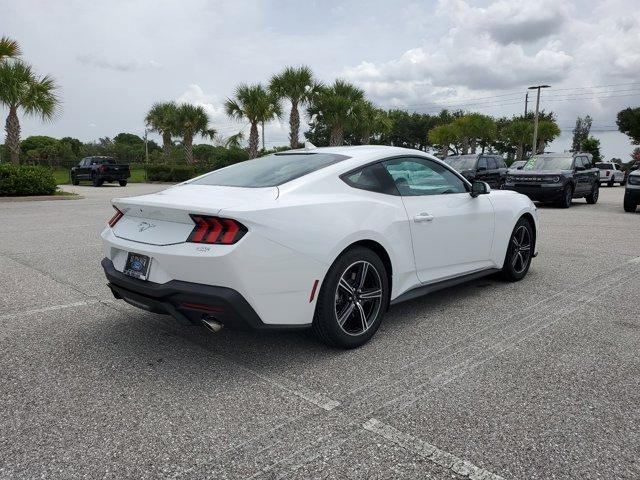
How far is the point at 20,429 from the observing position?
8.59 ft

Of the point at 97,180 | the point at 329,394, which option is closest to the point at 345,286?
the point at 329,394

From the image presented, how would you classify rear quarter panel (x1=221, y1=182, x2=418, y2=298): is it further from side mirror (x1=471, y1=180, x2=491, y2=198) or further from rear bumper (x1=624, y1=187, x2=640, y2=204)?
rear bumper (x1=624, y1=187, x2=640, y2=204)

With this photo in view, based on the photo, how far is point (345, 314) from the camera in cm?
361

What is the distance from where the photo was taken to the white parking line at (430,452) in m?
2.28

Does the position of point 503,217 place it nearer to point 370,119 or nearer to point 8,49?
point 8,49

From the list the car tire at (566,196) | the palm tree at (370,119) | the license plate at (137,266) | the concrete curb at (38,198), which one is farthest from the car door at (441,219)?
the palm tree at (370,119)

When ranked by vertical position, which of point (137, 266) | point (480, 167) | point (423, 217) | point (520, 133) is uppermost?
point (520, 133)

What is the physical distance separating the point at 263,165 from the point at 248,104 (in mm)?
29501

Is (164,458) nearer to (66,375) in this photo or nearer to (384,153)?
(66,375)

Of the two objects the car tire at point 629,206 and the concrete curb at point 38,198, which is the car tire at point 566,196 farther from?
the concrete curb at point 38,198

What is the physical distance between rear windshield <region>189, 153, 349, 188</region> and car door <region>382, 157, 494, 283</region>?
551mm

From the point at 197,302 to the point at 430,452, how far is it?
4.97ft

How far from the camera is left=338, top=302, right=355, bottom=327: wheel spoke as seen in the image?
11.8 ft

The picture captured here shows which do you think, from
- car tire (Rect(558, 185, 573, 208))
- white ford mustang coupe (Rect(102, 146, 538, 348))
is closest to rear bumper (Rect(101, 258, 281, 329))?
white ford mustang coupe (Rect(102, 146, 538, 348))
